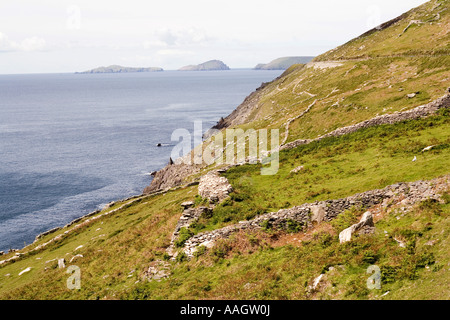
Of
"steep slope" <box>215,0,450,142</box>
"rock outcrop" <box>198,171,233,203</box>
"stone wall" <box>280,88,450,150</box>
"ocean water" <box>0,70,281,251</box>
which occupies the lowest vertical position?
"ocean water" <box>0,70,281,251</box>

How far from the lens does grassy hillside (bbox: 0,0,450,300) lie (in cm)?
1911

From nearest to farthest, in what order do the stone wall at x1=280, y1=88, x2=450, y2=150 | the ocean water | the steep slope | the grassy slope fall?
1. the grassy slope
2. the stone wall at x1=280, y1=88, x2=450, y2=150
3. the steep slope
4. the ocean water

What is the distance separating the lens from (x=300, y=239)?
25094 mm

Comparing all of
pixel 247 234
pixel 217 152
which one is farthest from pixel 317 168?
pixel 217 152

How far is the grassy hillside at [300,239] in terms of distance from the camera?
62.7ft

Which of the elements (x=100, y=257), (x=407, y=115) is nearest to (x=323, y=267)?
(x=100, y=257)

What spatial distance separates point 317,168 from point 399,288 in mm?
21802

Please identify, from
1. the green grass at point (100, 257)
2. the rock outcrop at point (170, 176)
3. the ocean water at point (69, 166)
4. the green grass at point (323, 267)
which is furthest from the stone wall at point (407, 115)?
the ocean water at point (69, 166)

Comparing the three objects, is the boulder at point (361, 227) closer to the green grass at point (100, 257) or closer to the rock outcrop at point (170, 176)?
the green grass at point (100, 257)

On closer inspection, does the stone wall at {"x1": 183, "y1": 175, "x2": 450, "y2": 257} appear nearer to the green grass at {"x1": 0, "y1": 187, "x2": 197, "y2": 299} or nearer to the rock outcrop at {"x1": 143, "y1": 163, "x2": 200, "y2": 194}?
the green grass at {"x1": 0, "y1": 187, "x2": 197, "y2": 299}

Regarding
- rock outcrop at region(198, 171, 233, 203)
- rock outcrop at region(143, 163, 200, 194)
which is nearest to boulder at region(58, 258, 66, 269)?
rock outcrop at region(198, 171, 233, 203)

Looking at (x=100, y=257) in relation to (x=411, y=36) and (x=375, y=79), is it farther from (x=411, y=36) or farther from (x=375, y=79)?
(x=411, y=36)

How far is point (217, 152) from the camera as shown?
79.9m
